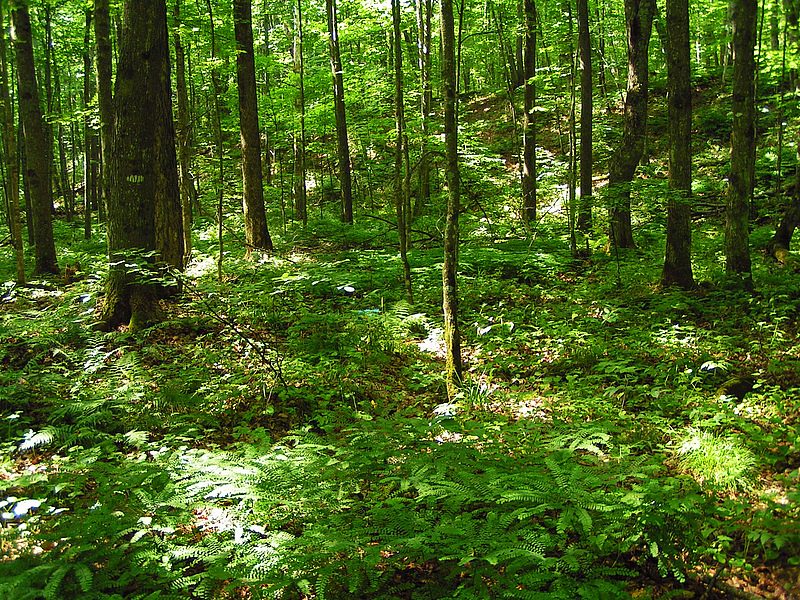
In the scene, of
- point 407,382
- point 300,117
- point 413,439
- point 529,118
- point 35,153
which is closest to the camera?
point 413,439

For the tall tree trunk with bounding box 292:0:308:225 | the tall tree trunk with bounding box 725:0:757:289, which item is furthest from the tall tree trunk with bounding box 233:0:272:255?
the tall tree trunk with bounding box 725:0:757:289

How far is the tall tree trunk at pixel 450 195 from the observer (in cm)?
533

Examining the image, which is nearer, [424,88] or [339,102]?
[424,88]

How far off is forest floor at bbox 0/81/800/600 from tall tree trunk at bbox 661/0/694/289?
376 millimetres

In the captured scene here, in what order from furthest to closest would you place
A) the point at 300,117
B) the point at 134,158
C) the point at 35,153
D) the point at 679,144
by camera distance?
1. the point at 300,117
2. the point at 35,153
3. the point at 679,144
4. the point at 134,158

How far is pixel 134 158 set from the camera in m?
7.35

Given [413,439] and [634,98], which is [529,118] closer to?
[634,98]

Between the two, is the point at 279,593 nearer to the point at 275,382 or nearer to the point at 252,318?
the point at 275,382

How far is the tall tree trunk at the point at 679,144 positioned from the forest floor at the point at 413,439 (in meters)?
0.38

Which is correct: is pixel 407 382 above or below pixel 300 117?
below

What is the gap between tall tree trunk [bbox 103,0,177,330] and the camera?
7.27 m

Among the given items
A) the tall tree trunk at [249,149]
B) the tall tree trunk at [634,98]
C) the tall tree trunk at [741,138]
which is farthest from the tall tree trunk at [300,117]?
the tall tree trunk at [741,138]

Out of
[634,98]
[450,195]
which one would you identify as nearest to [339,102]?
[634,98]

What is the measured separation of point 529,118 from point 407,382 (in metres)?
8.95
